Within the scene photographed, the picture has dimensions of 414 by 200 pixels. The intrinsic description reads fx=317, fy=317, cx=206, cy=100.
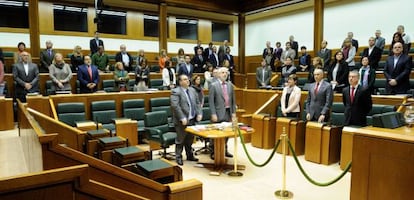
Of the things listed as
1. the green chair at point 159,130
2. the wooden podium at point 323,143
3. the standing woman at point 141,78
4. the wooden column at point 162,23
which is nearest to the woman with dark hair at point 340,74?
the wooden podium at point 323,143

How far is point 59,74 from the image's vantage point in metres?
5.95

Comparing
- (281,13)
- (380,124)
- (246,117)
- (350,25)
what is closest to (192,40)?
(281,13)

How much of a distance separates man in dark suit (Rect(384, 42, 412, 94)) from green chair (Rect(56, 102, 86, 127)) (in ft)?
16.9

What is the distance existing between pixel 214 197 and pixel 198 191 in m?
1.46

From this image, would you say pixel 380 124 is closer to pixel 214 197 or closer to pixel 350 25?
pixel 214 197

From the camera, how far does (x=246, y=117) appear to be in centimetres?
625

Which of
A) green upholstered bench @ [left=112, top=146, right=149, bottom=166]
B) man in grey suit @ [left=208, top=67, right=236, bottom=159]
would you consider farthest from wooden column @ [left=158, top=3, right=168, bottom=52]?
green upholstered bench @ [left=112, top=146, right=149, bottom=166]

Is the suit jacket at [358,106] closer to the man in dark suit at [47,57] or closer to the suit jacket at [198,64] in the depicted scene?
the suit jacket at [198,64]

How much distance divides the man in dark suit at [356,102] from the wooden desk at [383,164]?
1.94 metres

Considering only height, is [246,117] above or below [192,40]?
below

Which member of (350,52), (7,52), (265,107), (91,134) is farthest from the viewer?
(7,52)

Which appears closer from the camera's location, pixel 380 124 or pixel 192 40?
pixel 380 124

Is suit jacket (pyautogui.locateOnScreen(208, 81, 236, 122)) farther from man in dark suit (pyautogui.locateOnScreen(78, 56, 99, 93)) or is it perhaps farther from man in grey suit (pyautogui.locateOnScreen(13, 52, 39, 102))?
man in grey suit (pyautogui.locateOnScreen(13, 52, 39, 102))

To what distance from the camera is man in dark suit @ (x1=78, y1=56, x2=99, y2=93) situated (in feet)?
19.7
